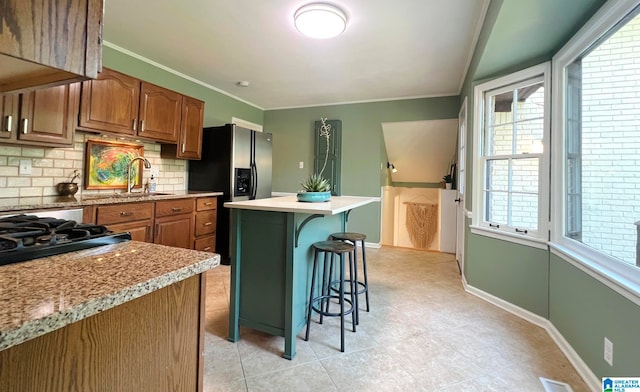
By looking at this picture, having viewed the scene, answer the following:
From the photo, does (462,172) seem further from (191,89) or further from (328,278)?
(191,89)

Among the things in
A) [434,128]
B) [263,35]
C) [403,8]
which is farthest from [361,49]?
[434,128]

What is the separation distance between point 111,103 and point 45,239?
8.27ft

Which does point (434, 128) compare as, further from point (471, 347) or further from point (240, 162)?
point (471, 347)

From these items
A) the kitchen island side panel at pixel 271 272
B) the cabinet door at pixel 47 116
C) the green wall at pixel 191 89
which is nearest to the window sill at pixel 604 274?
the kitchen island side panel at pixel 271 272

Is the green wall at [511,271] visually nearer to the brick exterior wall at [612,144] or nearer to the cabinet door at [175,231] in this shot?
the brick exterior wall at [612,144]

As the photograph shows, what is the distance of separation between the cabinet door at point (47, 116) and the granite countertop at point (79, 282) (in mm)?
2135

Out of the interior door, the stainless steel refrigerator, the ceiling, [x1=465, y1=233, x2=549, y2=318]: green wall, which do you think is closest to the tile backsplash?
the stainless steel refrigerator

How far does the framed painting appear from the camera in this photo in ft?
9.68

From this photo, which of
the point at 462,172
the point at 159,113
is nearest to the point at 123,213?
the point at 159,113

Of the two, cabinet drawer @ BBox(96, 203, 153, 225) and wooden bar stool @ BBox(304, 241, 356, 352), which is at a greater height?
cabinet drawer @ BBox(96, 203, 153, 225)

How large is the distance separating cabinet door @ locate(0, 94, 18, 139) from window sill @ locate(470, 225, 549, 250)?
13.0 ft

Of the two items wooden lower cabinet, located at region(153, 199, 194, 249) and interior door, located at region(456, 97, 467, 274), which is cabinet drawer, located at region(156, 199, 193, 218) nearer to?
wooden lower cabinet, located at region(153, 199, 194, 249)

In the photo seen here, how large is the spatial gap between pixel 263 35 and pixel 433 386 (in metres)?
3.03

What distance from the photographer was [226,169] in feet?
12.3
